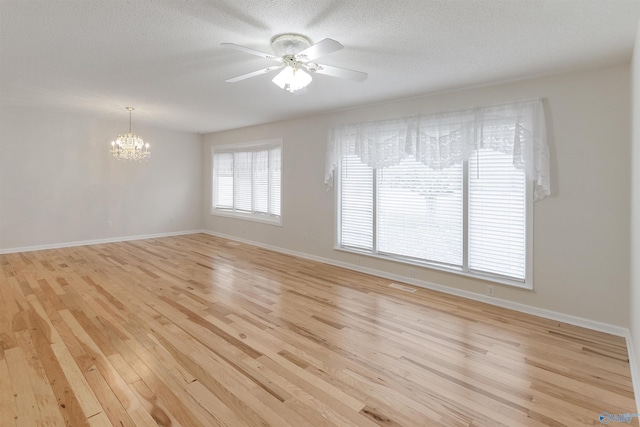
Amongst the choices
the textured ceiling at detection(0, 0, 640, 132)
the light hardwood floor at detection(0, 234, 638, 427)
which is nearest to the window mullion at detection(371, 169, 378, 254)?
the light hardwood floor at detection(0, 234, 638, 427)

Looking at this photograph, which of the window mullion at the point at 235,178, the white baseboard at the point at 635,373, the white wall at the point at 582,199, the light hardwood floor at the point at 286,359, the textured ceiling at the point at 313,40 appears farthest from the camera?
the window mullion at the point at 235,178

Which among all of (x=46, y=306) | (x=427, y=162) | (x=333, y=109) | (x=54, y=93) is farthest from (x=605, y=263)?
(x=54, y=93)

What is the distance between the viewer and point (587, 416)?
6.61ft

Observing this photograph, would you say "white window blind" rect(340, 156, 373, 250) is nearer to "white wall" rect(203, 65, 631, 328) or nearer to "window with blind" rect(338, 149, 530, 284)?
"window with blind" rect(338, 149, 530, 284)

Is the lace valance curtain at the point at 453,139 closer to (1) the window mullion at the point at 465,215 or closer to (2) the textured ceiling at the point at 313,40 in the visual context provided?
(1) the window mullion at the point at 465,215

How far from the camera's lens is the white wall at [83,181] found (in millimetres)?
6023

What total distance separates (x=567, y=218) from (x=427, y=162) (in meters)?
1.65

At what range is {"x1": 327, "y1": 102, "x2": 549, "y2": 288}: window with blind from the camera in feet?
11.9

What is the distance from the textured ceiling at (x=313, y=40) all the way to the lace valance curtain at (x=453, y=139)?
37 cm

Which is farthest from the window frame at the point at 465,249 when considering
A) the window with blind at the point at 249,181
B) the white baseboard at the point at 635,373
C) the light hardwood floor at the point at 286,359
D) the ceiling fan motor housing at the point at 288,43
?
the ceiling fan motor housing at the point at 288,43

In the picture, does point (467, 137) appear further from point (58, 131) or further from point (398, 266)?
point (58, 131)

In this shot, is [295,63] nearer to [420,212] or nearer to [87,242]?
[420,212]

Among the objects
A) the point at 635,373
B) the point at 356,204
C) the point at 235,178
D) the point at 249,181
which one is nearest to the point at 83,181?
the point at 235,178

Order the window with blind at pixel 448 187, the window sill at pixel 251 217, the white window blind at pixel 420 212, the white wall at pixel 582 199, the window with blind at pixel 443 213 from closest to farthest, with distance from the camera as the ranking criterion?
1. the white wall at pixel 582 199
2. the window with blind at pixel 448 187
3. the window with blind at pixel 443 213
4. the white window blind at pixel 420 212
5. the window sill at pixel 251 217
